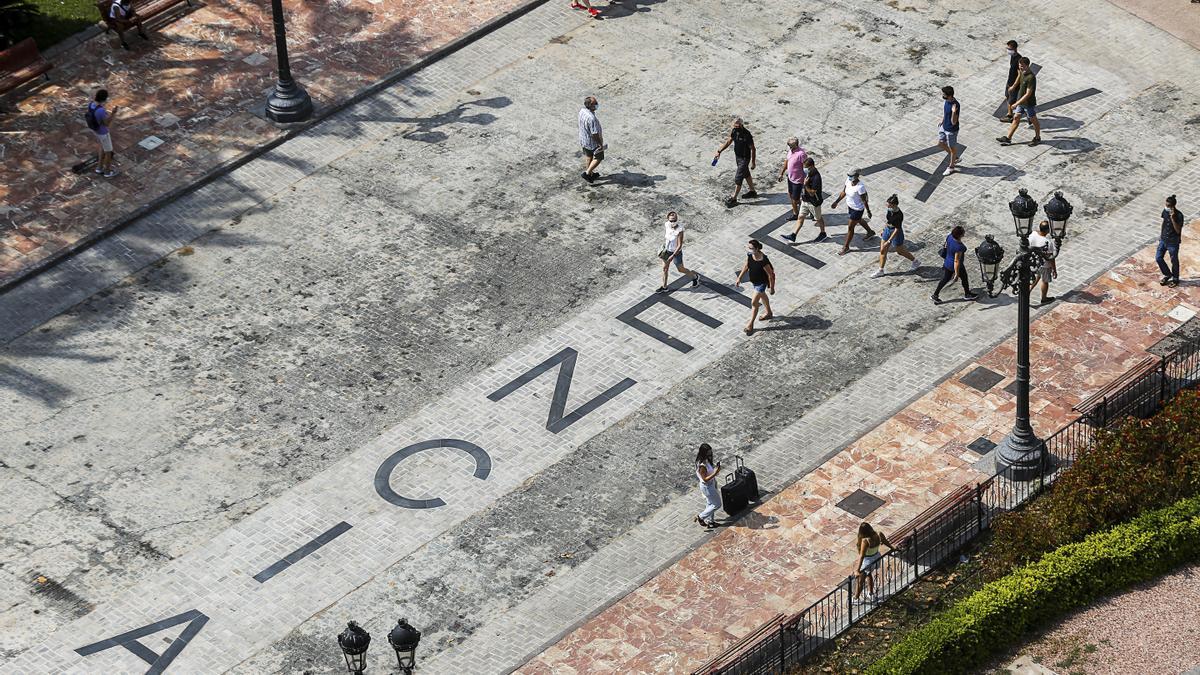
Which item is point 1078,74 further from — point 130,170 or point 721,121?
point 130,170

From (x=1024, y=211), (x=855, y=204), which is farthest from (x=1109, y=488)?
(x=855, y=204)

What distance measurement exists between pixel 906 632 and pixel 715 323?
25.1ft

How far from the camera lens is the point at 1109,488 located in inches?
1091

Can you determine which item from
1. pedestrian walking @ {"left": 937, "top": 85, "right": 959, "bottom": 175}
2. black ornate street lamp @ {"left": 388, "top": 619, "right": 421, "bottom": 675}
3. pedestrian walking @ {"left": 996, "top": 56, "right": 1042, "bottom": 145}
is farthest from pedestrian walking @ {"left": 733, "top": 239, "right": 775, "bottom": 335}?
black ornate street lamp @ {"left": 388, "top": 619, "right": 421, "bottom": 675}

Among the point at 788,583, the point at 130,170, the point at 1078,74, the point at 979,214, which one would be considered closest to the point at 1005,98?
the point at 1078,74

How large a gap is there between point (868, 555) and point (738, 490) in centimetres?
245

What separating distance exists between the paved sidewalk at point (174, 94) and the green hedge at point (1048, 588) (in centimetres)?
1716

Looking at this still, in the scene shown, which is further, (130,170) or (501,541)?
(130,170)

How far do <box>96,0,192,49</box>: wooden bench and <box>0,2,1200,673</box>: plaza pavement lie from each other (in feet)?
16.1

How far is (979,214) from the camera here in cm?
Result: 3497

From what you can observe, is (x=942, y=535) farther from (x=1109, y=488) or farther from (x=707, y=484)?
(x=707, y=484)

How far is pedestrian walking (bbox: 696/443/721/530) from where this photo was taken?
92.9 ft

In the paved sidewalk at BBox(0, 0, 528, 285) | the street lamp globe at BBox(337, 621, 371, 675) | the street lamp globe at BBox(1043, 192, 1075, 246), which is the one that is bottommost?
the paved sidewalk at BBox(0, 0, 528, 285)

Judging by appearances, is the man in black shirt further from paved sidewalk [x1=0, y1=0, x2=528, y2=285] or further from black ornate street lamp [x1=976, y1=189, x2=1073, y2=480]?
paved sidewalk [x1=0, y1=0, x2=528, y2=285]
